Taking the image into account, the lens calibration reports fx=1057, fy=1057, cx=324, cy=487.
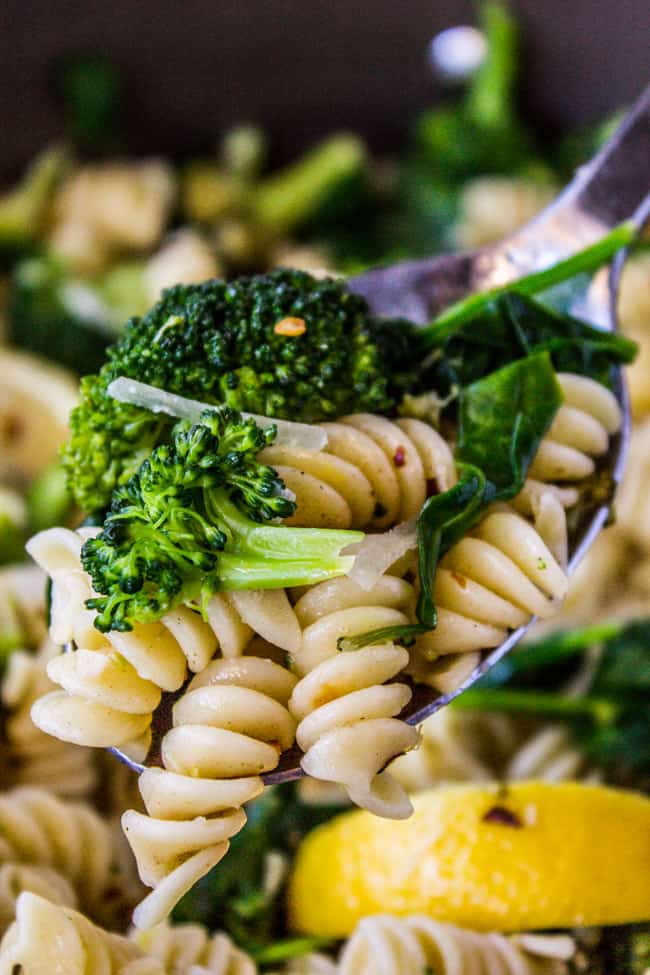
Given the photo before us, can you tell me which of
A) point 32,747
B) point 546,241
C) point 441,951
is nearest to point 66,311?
point 32,747

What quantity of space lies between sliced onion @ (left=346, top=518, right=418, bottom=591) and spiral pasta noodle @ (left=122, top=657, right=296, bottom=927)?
0.19 m

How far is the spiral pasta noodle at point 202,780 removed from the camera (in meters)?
1.39

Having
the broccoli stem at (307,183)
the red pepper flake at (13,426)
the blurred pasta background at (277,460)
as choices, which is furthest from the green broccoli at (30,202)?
the red pepper flake at (13,426)

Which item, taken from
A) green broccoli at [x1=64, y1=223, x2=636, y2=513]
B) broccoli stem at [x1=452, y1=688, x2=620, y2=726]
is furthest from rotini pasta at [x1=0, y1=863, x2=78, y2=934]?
broccoli stem at [x1=452, y1=688, x2=620, y2=726]

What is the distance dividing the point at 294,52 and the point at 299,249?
645 mm

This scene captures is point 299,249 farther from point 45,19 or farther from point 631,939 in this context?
point 631,939

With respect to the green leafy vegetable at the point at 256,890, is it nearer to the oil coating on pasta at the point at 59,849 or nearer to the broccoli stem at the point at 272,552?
the oil coating on pasta at the point at 59,849

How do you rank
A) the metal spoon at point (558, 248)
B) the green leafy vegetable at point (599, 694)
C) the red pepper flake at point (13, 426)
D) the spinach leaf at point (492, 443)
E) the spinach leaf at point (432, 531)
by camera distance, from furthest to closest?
1. the red pepper flake at point (13, 426)
2. the green leafy vegetable at point (599, 694)
3. the metal spoon at point (558, 248)
4. the spinach leaf at point (492, 443)
5. the spinach leaf at point (432, 531)

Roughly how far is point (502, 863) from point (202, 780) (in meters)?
0.66

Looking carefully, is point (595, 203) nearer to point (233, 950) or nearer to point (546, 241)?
point (546, 241)

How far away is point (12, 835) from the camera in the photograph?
1.99 meters

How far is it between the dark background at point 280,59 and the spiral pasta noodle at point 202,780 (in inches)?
105

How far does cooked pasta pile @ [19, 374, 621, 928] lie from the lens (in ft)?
4.62

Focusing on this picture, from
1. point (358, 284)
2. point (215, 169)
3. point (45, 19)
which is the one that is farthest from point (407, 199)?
point (358, 284)
